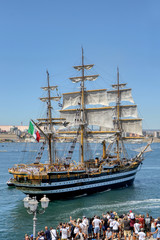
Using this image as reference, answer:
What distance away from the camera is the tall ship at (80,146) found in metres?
36.7

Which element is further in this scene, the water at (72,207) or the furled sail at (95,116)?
the furled sail at (95,116)

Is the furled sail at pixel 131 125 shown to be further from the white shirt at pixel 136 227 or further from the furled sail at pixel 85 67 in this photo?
the white shirt at pixel 136 227

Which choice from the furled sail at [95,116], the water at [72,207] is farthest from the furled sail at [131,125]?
the water at [72,207]

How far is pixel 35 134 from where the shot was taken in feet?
118

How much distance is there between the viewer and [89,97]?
4756 centimetres

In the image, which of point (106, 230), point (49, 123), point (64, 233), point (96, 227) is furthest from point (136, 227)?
point (49, 123)

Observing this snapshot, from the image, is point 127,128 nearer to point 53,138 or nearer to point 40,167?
point 53,138

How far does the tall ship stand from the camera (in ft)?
120

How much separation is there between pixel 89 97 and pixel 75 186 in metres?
15.5

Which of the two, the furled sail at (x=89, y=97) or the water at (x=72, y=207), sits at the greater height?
the furled sail at (x=89, y=97)

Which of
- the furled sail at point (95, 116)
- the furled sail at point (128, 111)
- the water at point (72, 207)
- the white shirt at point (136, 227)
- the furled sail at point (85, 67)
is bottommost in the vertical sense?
the water at point (72, 207)

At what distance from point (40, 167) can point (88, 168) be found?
7.09 m

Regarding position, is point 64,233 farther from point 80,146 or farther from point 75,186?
point 80,146

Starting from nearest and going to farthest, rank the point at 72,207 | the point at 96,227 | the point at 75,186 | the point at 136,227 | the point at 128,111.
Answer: the point at 136,227
the point at 96,227
the point at 72,207
the point at 75,186
the point at 128,111
